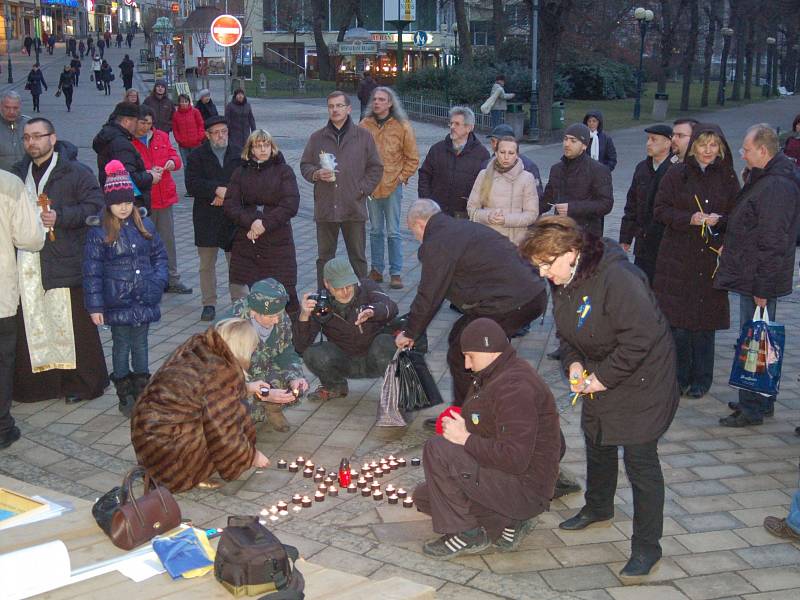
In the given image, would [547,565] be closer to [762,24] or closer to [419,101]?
[419,101]

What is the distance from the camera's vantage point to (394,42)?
68312 mm

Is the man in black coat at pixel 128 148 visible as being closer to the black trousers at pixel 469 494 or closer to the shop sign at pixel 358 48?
the black trousers at pixel 469 494

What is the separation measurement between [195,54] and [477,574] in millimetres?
35507

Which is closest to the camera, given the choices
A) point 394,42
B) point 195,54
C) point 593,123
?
point 593,123

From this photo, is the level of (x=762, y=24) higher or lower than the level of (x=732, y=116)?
higher

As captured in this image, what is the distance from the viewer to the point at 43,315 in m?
7.36

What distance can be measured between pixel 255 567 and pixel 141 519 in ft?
2.26

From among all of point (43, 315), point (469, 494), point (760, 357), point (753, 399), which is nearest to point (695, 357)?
point (753, 399)

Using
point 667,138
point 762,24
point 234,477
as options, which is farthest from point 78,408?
point 762,24

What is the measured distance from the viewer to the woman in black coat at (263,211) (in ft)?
28.2

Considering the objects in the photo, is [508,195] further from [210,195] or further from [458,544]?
[458,544]

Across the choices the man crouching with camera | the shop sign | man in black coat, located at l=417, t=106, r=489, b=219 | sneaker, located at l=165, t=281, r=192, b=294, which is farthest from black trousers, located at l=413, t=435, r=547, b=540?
the shop sign

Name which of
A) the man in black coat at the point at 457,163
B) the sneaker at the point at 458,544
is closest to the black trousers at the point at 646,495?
the sneaker at the point at 458,544

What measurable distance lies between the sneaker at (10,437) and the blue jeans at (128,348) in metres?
0.83
